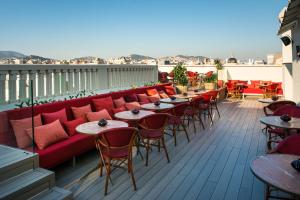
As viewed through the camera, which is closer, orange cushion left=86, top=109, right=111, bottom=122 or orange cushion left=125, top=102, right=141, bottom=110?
orange cushion left=86, top=109, right=111, bottom=122

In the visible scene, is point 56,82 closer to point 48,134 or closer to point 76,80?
point 76,80

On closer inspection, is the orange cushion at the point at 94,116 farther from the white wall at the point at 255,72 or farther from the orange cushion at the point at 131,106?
the white wall at the point at 255,72

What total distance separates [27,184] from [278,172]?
2723 mm

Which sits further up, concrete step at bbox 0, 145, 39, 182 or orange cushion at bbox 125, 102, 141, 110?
orange cushion at bbox 125, 102, 141, 110

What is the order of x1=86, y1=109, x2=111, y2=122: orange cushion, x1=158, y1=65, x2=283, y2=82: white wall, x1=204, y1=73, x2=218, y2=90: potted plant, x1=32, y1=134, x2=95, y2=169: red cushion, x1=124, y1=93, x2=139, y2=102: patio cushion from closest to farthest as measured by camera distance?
x1=32, y1=134, x2=95, y2=169: red cushion, x1=86, y1=109, x2=111, y2=122: orange cushion, x1=124, y1=93, x2=139, y2=102: patio cushion, x1=204, y1=73, x2=218, y2=90: potted plant, x1=158, y1=65, x2=283, y2=82: white wall

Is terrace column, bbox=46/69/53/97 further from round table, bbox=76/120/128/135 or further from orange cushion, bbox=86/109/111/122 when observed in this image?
round table, bbox=76/120/128/135

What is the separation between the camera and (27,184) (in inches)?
117

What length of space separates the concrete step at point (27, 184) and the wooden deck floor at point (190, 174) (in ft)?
1.50

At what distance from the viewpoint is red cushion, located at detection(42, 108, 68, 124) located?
14.8 feet

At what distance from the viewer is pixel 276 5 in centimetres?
1345

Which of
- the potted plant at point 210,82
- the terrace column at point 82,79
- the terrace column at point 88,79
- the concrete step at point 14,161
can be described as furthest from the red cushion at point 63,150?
the potted plant at point 210,82

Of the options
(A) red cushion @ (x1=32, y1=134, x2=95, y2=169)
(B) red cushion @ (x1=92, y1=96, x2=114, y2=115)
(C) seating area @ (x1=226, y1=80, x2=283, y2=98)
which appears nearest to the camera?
(A) red cushion @ (x1=32, y1=134, x2=95, y2=169)

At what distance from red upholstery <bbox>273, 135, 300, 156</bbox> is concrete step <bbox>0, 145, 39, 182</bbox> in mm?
3107

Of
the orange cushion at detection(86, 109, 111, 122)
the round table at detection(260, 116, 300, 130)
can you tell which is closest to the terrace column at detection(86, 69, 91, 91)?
the orange cushion at detection(86, 109, 111, 122)
